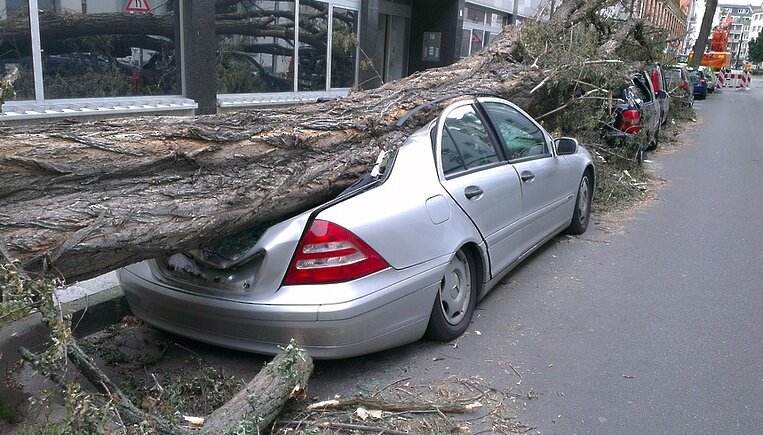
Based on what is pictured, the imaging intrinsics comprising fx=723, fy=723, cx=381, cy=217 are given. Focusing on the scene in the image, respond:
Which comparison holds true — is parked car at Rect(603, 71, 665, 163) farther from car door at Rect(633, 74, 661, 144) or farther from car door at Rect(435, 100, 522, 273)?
car door at Rect(435, 100, 522, 273)

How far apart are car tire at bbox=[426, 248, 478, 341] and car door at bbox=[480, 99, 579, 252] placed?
3.06 ft

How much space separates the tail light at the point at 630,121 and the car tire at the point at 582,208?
372cm

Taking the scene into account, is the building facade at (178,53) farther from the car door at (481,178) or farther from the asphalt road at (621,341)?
the asphalt road at (621,341)

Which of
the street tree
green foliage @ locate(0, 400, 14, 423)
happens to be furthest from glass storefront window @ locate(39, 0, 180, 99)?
green foliage @ locate(0, 400, 14, 423)

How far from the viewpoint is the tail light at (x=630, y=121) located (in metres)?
10.7

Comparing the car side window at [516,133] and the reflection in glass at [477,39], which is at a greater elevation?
the reflection in glass at [477,39]

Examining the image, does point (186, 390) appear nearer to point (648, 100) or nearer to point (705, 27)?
point (648, 100)

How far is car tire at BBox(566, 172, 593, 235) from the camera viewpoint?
7.15m

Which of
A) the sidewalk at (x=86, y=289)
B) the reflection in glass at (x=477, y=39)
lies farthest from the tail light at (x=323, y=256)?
the reflection in glass at (x=477, y=39)

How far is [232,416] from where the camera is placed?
3.18 metres

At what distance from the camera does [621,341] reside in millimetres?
4707

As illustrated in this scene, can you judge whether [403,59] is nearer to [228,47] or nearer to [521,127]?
[228,47]

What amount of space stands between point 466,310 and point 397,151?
3.76 ft

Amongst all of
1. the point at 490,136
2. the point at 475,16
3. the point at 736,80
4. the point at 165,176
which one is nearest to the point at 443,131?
the point at 490,136
